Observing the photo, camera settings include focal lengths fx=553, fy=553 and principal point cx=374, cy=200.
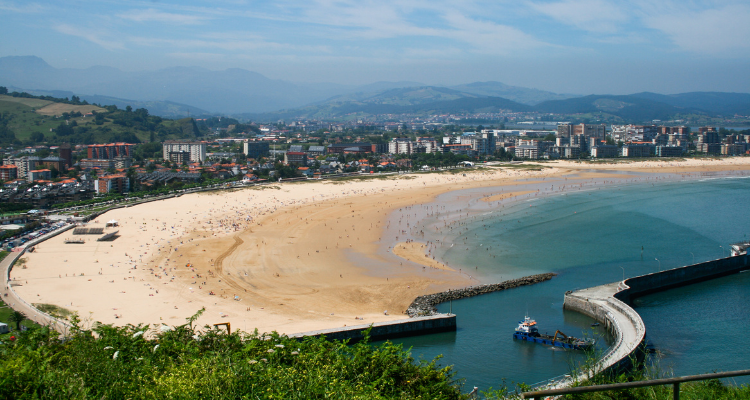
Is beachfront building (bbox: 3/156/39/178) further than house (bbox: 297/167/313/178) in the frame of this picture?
No

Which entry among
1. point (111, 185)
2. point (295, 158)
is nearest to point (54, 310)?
point (111, 185)

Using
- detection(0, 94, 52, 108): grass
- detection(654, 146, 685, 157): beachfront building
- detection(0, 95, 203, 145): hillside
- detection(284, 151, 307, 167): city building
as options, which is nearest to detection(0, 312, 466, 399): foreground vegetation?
detection(284, 151, 307, 167): city building

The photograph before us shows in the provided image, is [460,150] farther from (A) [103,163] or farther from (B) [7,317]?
(B) [7,317]

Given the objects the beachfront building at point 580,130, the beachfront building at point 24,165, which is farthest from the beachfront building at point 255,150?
the beachfront building at point 580,130

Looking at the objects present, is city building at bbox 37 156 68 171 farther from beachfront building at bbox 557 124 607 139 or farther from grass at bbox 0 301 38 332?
beachfront building at bbox 557 124 607 139

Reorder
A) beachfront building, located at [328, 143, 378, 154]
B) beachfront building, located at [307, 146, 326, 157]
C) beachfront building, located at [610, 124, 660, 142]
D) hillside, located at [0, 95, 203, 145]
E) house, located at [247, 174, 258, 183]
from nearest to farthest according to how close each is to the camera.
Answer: house, located at [247, 174, 258, 183] → beachfront building, located at [307, 146, 326, 157] → beachfront building, located at [328, 143, 378, 154] → hillside, located at [0, 95, 203, 145] → beachfront building, located at [610, 124, 660, 142]

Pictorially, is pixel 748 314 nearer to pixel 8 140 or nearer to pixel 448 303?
pixel 448 303
